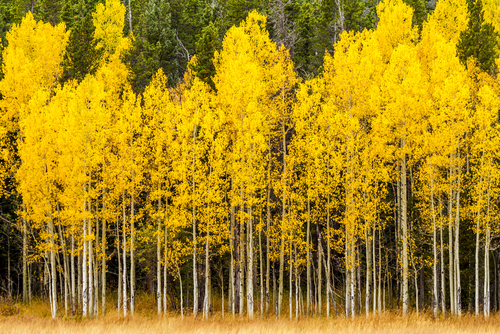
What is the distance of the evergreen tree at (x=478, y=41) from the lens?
26.4 m

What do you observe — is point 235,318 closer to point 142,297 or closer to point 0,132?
point 142,297

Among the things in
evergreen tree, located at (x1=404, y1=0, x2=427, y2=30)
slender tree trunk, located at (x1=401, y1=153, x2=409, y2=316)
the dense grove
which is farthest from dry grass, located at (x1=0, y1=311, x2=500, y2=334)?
evergreen tree, located at (x1=404, y1=0, x2=427, y2=30)

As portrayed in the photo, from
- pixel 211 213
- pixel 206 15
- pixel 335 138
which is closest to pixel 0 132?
pixel 211 213

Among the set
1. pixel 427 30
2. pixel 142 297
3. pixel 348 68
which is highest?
pixel 427 30

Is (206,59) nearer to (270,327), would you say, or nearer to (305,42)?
(305,42)

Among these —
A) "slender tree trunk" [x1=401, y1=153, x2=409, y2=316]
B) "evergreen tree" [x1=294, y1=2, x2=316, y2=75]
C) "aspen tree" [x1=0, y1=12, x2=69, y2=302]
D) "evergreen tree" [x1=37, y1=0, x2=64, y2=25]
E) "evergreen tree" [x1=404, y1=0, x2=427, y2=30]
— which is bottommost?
"slender tree trunk" [x1=401, y1=153, x2=409, y2=316]

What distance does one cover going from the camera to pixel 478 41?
26.5 m

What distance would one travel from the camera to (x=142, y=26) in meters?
33.8

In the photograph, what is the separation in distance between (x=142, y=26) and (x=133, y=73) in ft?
18.7

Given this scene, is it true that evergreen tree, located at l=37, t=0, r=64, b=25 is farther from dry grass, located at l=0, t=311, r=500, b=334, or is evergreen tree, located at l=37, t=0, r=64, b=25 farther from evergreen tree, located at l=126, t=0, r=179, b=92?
dry grass, located at l=0, t=311, r=500, b=334

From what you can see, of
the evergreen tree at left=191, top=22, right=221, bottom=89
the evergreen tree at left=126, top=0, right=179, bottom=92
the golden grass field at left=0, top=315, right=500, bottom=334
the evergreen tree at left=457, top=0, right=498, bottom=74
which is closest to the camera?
the golden grass field at left=0, top=315, right=500, bottom=334

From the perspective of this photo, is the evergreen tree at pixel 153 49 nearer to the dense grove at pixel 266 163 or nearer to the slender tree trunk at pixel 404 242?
the dense grove at pixel 266 163

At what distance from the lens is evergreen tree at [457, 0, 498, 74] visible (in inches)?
1040

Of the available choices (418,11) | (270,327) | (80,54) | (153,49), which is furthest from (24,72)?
(418,11)
